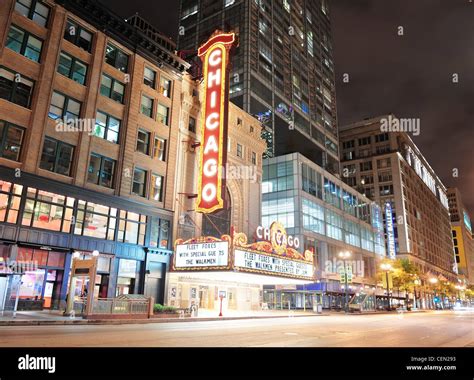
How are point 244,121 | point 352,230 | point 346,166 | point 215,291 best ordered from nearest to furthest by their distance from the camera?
1. point 215,291
2. point 244,121
3. point 352,230
4. point 346,166

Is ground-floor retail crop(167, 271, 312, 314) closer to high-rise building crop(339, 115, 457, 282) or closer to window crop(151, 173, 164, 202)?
window crop(151, 173, 164, 202)

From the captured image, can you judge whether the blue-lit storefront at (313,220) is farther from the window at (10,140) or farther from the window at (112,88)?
the window at (10,140)

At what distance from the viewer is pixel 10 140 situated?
25828mm

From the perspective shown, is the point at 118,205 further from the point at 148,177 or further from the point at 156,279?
the point at 156,279

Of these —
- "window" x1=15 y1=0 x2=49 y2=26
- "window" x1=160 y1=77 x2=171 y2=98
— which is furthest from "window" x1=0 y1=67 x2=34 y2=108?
"window" x1=160 y1=77 x2=171 y2=98

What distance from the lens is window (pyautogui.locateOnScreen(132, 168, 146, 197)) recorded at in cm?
3362

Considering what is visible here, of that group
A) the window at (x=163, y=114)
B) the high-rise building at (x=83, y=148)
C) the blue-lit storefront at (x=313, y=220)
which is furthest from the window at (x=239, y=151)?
the blue-lit storefront at (x=313, y=220)

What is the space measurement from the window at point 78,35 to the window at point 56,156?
8799 millimetres

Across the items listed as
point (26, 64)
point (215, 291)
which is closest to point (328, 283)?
point (215, 291)

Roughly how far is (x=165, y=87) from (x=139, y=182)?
10.5 m

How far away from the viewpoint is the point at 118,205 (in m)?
31.4

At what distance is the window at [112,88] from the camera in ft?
107

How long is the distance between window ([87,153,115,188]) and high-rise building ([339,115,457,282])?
281 ft
